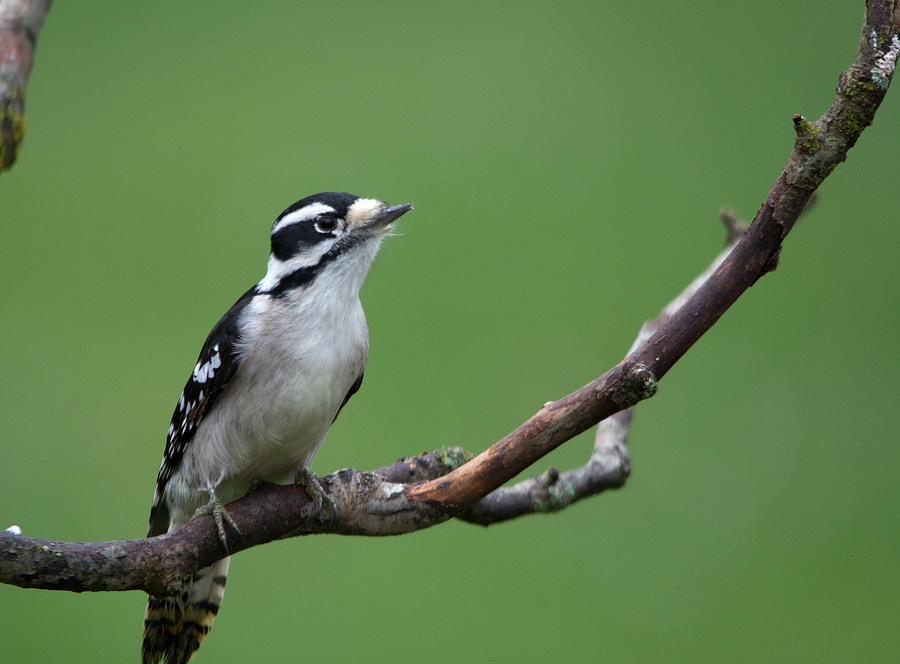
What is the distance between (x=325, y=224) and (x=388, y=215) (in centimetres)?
19

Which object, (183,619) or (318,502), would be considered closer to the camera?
(318,502)

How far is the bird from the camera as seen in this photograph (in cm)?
250

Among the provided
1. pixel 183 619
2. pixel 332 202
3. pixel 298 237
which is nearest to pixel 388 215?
pixel 332 202

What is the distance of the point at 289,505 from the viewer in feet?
7.84

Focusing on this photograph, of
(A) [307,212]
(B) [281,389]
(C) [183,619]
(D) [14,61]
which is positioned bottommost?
(C) [183,619]

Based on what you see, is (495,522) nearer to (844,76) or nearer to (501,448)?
(501,448)

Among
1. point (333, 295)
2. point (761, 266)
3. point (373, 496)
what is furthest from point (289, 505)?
point (761, 266)

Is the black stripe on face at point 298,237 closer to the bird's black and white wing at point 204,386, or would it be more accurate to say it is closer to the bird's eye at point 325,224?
the bird's eye at point 325,224

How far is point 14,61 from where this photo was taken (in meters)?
2.50

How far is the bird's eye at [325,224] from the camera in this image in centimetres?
257

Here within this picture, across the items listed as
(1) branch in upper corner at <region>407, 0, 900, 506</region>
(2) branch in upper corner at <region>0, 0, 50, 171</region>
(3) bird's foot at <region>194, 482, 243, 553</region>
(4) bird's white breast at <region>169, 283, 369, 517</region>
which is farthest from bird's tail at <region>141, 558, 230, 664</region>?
(2) branch in upper corner at <region>0, 0, 50, 171</region>

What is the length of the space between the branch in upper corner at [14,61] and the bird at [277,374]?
2.44ft

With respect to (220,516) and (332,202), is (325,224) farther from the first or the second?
(220,516)

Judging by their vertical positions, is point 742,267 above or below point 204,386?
below
